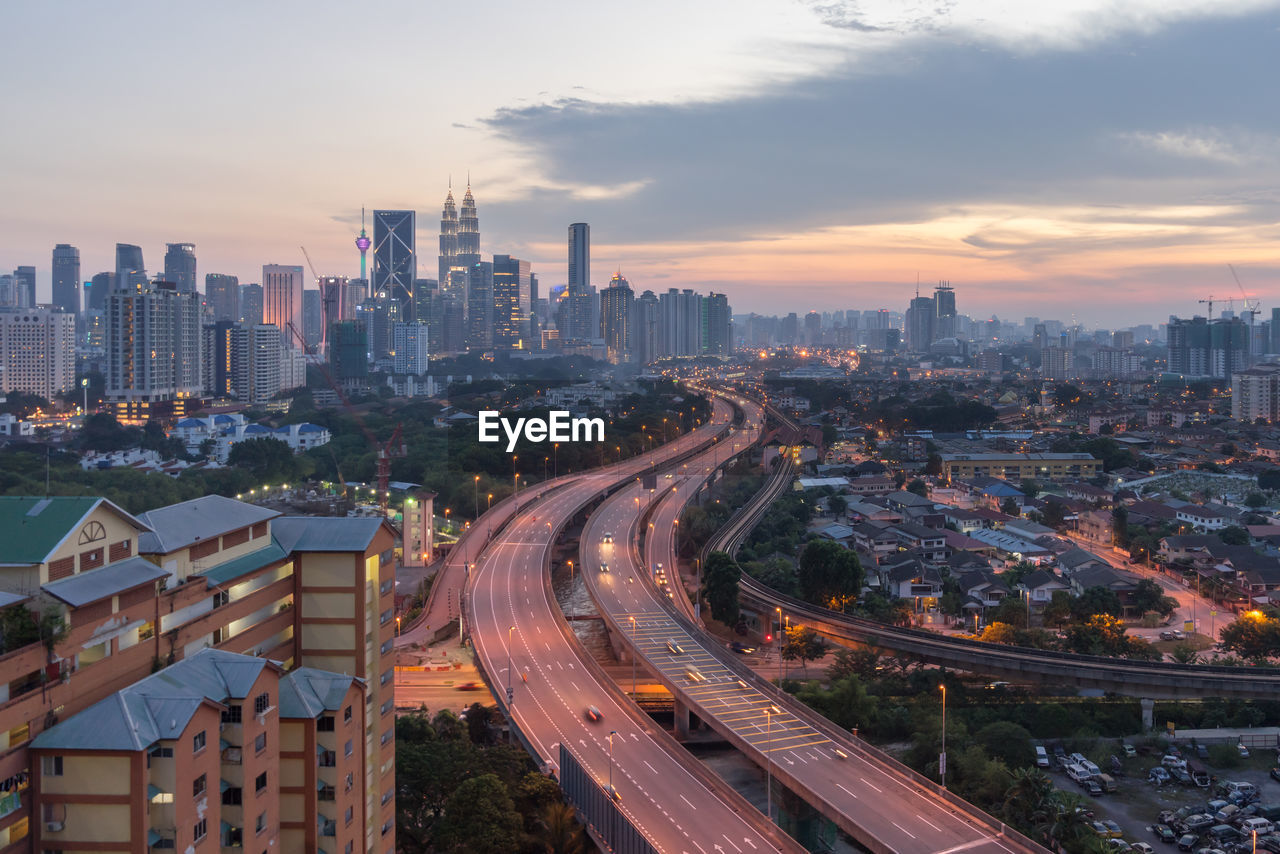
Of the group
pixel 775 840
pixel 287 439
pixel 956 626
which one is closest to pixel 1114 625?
pixel 956 626

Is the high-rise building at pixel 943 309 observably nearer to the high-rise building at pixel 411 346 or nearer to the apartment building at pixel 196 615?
the high-rise building at pixel 411 346

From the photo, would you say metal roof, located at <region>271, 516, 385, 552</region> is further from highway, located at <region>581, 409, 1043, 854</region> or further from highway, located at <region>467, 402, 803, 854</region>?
highway, located at <region>581, 409, 1043, 854</region>

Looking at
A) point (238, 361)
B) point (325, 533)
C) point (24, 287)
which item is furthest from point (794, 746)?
point (24, 287)

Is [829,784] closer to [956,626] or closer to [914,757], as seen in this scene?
[914,757]

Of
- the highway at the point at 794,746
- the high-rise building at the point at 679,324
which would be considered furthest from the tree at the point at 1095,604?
the high-rise building at the point at 679,324

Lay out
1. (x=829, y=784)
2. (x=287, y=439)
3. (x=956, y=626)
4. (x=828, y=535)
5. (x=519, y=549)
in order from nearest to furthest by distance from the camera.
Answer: (x=829, y=784) → (x=956, y=626) → (x=519, y=549) → (x=828, y=535) → (x=287, y=439)
